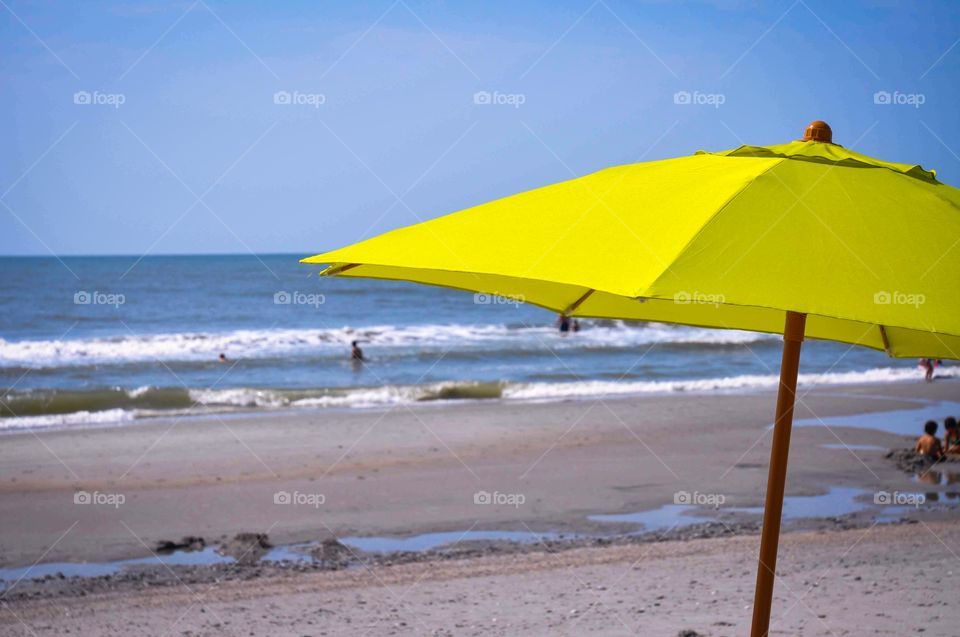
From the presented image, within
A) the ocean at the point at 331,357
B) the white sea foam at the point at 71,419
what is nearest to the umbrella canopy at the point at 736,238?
the white sea foam at the point at 71,419

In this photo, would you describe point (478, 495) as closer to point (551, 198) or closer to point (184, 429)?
point (184, 429)

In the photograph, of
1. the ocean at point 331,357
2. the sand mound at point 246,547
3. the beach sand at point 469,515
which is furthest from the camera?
the ocean at point 331,357

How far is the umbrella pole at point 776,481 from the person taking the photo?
12.0 feet

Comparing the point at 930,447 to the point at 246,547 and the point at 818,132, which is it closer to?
the point at 246,547

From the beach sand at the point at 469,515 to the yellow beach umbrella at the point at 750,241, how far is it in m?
3.58

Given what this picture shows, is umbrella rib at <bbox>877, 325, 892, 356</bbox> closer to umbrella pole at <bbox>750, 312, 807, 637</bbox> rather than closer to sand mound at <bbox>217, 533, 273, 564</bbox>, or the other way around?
umbrella pole at <bbox>750, 312, 807, 637</bbox>

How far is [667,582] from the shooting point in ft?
24.5

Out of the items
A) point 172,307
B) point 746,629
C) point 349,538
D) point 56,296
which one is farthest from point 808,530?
point 56,296

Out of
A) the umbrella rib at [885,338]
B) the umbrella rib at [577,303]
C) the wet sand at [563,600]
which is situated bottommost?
the wet sand at [563,600]

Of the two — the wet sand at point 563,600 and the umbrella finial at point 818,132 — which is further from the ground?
the umbrella finial at point 818,132

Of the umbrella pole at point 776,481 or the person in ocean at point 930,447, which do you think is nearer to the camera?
the umbrella pole at point 776,481

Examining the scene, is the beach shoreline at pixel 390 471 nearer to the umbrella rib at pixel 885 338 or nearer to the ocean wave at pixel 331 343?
the umbrella rib at pixel 885 338

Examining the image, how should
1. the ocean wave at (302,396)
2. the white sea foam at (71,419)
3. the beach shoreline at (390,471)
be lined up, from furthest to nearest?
the ocean wave at (302,396) < the white sea foam at (71,419) < the beach shoreline at (390,471)

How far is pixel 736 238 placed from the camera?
2.78 meters
